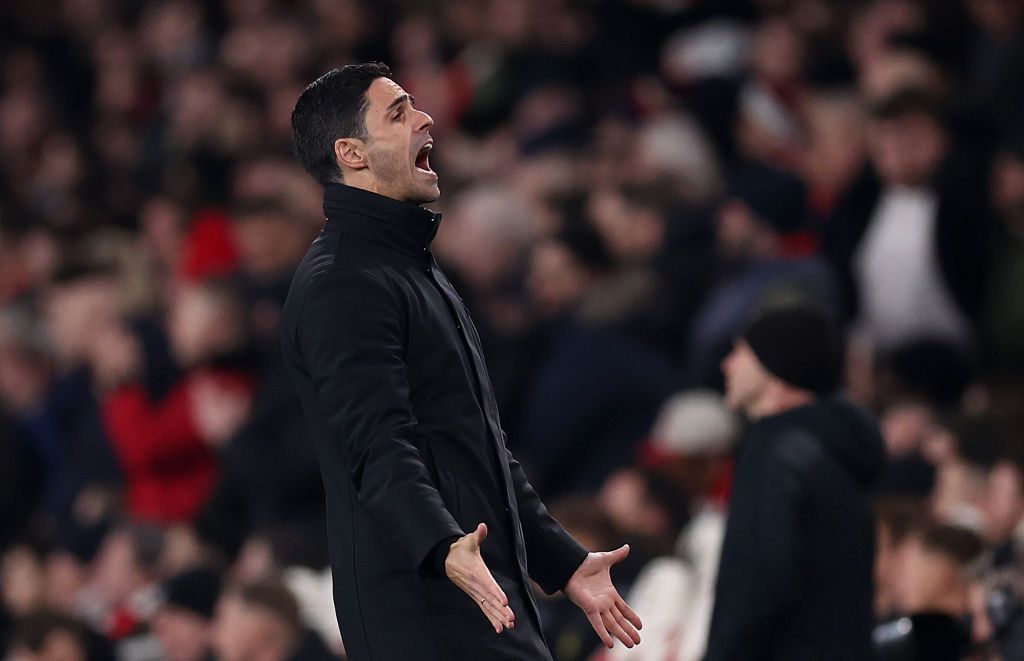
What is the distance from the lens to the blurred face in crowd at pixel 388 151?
3121mm

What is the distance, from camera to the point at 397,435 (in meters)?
2.88

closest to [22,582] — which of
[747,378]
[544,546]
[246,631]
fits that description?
[246,631]

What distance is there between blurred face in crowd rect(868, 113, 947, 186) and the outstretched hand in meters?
4.30

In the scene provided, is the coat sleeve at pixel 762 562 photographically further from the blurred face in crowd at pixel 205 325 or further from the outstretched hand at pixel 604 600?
the blurred face in crowd at pixel 205 325

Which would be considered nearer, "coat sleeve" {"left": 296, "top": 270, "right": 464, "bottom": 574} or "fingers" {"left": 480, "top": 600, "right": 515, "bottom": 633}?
"fingers" {"left": 480, "top": 600, "right": 515, "bottom": 633}

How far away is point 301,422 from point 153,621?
40.5 inches

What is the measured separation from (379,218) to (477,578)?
70cm

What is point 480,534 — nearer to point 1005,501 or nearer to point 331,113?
point 331,113

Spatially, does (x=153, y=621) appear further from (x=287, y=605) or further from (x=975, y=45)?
(x=975, y=45)

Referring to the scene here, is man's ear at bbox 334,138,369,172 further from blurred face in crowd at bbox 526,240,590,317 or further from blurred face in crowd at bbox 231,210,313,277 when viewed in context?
blurred face in crowd at bbox 231,210,313,277

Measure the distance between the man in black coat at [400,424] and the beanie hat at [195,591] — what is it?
375 centimetres

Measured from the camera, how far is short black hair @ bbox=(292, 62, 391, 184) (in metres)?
3.12

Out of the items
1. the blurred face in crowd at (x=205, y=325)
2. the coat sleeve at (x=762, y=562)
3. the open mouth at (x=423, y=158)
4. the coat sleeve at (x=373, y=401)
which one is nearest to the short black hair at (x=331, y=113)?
the open mouth at (x=423, y=158)

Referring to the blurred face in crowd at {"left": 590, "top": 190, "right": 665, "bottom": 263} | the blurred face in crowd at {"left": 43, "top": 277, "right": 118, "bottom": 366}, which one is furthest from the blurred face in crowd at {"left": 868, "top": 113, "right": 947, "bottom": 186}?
the blurred face in crowd at {"left": 43, "top": 277, "right": 118, "bottom": 366}
